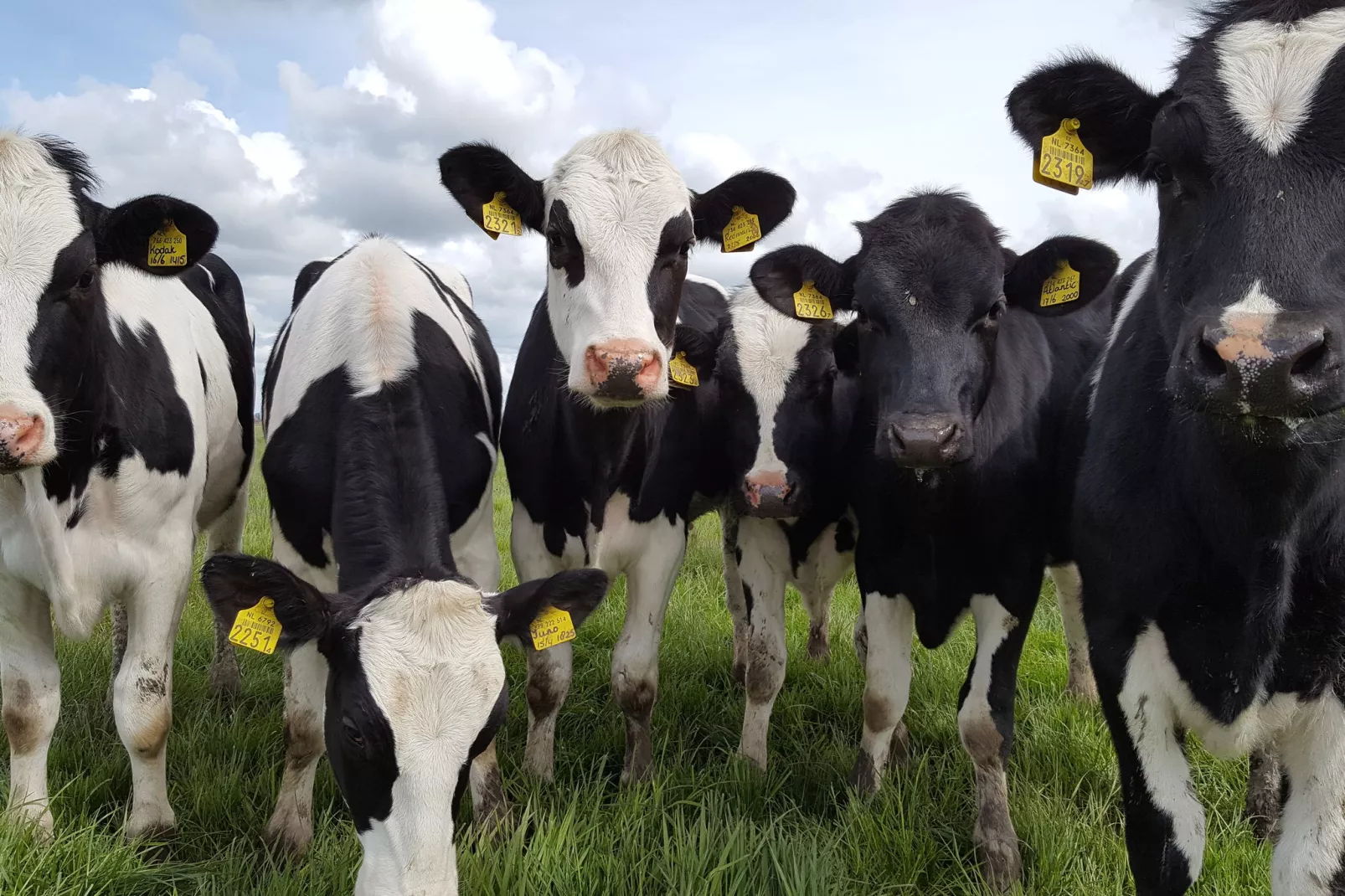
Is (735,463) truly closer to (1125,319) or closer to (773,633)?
(773,633)

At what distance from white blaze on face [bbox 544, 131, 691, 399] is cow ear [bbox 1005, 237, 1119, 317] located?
1458 millimetres

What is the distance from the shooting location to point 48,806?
3773 mm

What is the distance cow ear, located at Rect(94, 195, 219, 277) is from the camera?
3.83m

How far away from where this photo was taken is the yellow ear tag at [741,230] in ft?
15.4

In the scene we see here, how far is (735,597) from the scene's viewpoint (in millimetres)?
6578

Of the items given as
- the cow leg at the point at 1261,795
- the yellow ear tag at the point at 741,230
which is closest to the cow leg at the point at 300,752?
the yellow ear tag at the point at 741,230

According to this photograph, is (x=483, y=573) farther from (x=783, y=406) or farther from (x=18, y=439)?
(x=18, y=439)

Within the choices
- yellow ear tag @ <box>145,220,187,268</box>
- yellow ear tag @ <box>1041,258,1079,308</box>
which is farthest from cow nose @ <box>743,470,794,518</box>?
yellow ear tag @ <box>145,220,187,268</box>

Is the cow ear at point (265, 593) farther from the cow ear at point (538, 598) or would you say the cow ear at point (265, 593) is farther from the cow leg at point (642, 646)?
the cow leg at point (642, 646)

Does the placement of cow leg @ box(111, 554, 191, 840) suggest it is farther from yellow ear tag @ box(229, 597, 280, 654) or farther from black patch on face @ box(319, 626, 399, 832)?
black patch on face @ box(319, 626, 399, 832)

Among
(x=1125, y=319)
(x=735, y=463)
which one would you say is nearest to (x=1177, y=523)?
(x=1125, y=319)

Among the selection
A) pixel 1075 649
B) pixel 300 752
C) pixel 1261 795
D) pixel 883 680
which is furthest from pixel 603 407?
pixel 1075 649

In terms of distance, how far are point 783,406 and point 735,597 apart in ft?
6.74

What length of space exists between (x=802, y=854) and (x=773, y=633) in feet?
5.25
